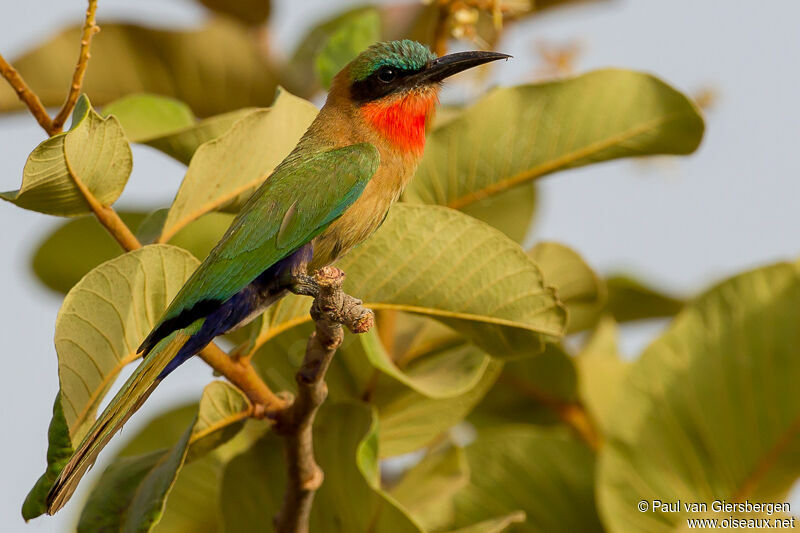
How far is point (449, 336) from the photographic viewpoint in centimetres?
257

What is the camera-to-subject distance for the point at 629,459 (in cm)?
273

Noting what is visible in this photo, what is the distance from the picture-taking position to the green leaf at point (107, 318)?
6.04 ft

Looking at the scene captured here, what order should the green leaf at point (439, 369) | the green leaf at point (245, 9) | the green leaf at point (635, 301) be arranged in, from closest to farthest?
the green leaf at point (439, 369)
the green leaf at point (635, 301)
the green leaf at point (245, 9)

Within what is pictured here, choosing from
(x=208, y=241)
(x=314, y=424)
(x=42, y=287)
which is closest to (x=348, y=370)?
(x=314, y=424)

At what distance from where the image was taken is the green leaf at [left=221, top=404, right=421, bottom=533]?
215 cm

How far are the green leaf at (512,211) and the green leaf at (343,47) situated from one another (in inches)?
21.2

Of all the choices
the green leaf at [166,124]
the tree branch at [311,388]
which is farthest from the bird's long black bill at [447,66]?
the tree branch at [311,388]

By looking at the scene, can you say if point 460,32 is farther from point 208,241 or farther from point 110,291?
point 110,291

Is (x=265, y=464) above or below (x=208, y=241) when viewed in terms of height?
below

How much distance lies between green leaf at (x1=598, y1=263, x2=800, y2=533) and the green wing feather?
1.11 metres

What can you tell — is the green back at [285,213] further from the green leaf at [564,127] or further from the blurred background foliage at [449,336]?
the green leaf at [564,127]

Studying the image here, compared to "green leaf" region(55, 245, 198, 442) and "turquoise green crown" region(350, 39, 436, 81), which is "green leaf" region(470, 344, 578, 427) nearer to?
"turquoise green crown" region(350, 39, 436, 81)

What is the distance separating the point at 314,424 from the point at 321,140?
25.8 inches

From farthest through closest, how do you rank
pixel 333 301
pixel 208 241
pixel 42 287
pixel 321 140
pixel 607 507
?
pixel 42 287 → pixel 607 507 → pixel 208 241 → pixel 321 140 → pixel 333 301
